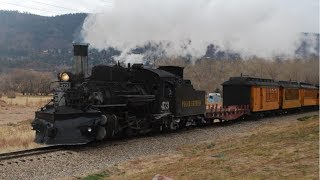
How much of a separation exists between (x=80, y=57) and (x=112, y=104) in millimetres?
2059

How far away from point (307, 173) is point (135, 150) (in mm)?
7248

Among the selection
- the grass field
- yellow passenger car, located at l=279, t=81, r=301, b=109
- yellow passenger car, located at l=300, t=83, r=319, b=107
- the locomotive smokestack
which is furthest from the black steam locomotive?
yellow passenger car, located at l=300, t=83, r=319, b=107

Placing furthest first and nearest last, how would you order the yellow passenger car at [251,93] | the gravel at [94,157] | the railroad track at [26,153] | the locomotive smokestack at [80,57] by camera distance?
the yellow passenger car at [251,93]
the locomotive smokestack at [80,57]
the railroad track at [26,153]
the gravel at [94,157]

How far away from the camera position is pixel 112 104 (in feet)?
52.7

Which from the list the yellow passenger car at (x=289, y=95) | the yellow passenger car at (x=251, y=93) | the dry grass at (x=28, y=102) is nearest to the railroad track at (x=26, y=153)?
the yellow passenger car at (x=251, y=93)

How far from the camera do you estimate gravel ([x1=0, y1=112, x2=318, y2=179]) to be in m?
11.3

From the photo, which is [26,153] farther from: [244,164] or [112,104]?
[244,164]

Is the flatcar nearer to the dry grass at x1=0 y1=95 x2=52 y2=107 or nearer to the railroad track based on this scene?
the railroad track

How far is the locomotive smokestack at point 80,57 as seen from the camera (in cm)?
1636

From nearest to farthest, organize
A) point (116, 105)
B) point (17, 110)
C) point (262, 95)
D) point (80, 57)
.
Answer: point (116, 105) < point (80, 57) < point (262, 95) < point (17, 110)

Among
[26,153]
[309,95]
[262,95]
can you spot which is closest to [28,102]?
[309,95]

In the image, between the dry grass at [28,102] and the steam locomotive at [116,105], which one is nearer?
the steam locomotive at [116,105]

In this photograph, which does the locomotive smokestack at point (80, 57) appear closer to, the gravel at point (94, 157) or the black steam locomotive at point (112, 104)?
the black steam locomotive at point (112, 104)

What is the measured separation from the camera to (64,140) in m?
14.5
